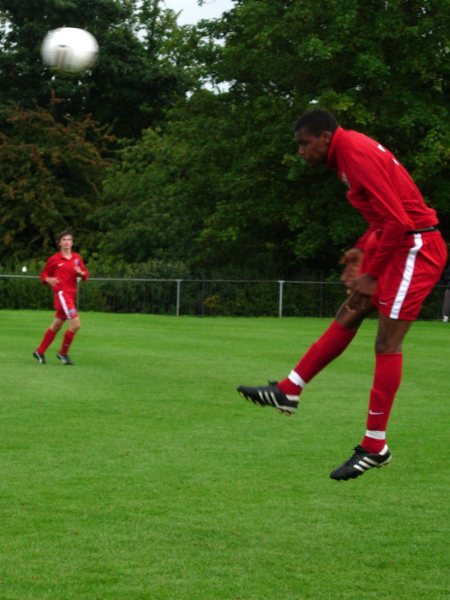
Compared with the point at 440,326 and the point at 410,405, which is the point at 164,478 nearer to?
the point at 410,405

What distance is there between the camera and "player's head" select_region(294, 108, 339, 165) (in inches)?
278

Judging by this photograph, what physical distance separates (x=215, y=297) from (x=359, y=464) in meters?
32.0

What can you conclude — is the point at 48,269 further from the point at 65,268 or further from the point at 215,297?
the point at 215,297

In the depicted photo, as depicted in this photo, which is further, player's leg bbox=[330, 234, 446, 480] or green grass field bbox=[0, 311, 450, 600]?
player's leg bbox=[330, 234, 446, 480]

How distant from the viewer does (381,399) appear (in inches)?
286

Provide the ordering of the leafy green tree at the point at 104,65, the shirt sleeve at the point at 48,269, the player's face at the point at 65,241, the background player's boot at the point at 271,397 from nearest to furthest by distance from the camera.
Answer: the background player's boot at the point at 271,397, the player's face at the point at 65,241, the shirt sleeve at the point at 48,269, the leafy green tree at the point at 104,65

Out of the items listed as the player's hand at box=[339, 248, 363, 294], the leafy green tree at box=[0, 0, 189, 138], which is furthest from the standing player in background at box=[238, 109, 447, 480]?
the leafy green tree at box=[0, 0, 189, 138]

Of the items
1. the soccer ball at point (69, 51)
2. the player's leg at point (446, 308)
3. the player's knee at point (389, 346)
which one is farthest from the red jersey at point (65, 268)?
the player's leg at point (446, 308)

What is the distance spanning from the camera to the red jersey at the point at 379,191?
22.5 ft

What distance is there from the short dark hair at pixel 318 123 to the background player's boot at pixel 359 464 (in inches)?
79.8

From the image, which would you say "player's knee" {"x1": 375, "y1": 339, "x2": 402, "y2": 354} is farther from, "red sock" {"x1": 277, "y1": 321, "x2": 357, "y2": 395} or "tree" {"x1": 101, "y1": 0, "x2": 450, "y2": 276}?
"tree" {"x1": 101, "y1": 0, "x2": 450, "y2": 276}

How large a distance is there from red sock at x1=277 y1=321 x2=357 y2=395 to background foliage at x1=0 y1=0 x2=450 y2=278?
3038 centimetres

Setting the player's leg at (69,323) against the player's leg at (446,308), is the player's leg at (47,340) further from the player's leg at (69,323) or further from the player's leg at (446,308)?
the player's leg at (446,308)

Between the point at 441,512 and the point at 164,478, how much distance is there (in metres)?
2.25
